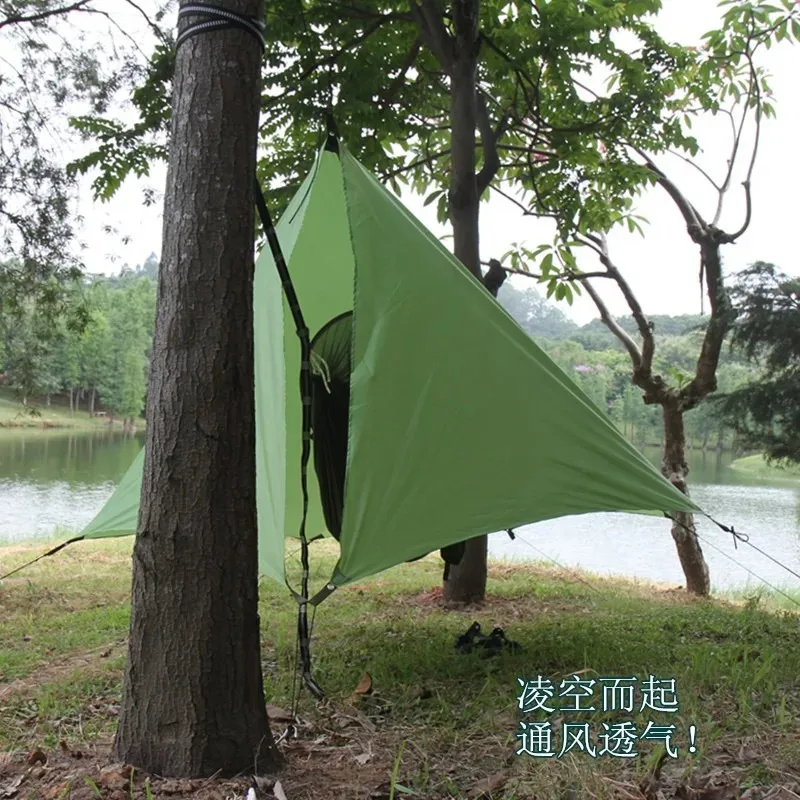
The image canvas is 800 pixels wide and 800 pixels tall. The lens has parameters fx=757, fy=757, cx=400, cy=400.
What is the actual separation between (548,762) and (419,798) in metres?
0.30

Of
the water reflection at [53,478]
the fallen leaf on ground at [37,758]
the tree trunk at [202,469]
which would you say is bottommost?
the water reflection at [53,478]

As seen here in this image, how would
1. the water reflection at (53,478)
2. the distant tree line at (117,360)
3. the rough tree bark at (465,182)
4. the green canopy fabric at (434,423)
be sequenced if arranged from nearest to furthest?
the green canopy fabric at (434,423)
the rough tree bark at (465,182)
the water reflection at (53,478)
the distant tree line at (117,360)

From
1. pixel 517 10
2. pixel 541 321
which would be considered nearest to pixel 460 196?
pixel 517 10

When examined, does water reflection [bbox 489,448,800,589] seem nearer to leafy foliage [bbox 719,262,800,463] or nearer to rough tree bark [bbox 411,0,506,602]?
leafy foliage [bbox 719,262,800,463]

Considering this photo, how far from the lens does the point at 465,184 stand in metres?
3.77

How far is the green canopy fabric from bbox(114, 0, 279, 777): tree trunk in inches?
20.3

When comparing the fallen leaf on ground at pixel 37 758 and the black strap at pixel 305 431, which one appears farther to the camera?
the black strap at pixel 305 431

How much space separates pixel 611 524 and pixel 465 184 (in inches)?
290

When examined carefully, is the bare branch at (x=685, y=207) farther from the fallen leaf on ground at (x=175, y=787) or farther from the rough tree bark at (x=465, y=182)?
the fallen leaf on ground at (x=175, y=787)

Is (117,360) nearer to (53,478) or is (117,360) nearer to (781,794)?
(53,478)

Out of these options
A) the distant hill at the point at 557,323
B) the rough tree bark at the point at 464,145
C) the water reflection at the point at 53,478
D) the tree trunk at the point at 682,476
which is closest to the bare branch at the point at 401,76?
the rough tree bark at the point at 464,145

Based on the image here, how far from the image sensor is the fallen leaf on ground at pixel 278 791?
1550 millimetres

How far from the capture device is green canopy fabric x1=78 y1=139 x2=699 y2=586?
223cm

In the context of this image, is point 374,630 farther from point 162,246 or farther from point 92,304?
point 92,304
